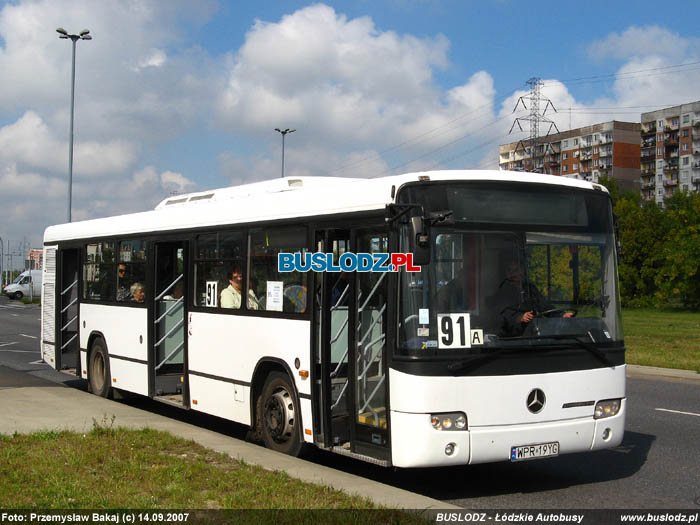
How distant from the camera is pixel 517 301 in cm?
762

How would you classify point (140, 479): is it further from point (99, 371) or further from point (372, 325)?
point (99, 371)

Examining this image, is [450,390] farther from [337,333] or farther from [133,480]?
[133,480]

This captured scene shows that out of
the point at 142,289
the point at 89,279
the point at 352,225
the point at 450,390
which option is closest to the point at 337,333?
the point at 352,225

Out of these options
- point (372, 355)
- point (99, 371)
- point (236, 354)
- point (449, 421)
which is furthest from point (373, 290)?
point (99, 371)

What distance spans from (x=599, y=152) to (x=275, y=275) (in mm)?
150069

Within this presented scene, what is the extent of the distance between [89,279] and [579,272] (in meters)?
9.04

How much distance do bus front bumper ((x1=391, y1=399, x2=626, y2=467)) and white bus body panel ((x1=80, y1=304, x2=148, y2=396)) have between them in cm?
598

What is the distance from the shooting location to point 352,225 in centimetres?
835

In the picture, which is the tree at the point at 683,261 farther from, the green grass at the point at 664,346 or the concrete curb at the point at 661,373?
the concrete curb at the point at 661,373

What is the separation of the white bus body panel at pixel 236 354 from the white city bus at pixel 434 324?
3cm

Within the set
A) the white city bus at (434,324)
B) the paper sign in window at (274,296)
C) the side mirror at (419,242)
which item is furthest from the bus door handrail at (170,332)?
the side mirror at (419,242)

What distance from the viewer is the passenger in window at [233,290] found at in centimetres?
1018

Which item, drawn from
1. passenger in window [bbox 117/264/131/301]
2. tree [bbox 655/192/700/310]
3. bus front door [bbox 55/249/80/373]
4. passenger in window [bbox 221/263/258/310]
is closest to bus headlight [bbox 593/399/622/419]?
passenger in window [bbox 221/263/258/310]

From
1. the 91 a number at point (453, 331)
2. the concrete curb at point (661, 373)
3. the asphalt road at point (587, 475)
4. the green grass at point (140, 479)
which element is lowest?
the asphalt road at point (587, 475)
